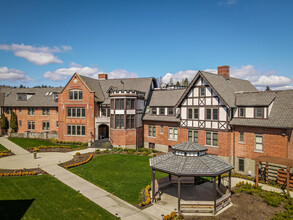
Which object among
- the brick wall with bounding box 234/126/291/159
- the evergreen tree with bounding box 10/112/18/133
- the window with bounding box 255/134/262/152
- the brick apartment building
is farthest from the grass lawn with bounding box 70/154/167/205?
the evergreen tree with bounding box 10/112/18/133

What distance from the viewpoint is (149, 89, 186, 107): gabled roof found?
111 ft

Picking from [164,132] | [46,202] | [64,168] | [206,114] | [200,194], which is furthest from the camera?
[164,132]

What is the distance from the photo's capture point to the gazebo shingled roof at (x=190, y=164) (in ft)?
47.2

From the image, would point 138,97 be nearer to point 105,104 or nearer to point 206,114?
point 105,104

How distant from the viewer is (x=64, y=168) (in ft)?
79.2

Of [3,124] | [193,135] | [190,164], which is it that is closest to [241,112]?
[193,135]

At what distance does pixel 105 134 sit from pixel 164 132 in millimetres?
13926

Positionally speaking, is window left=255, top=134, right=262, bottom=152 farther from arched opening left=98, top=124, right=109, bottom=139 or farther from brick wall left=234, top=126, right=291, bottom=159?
arched opening left=98, top=124, right=109, bottom=139

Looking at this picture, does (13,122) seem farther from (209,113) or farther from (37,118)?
(209,113)

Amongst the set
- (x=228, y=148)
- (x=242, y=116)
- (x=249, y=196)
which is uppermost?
(x=242, y=116)

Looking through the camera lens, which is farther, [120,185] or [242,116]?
[242,116]

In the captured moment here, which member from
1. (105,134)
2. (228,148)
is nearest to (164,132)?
(228,148)

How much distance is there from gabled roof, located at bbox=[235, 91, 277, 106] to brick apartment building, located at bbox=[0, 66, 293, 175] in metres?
0.10

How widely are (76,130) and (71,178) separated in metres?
19.2
